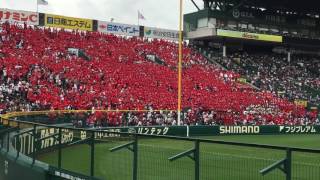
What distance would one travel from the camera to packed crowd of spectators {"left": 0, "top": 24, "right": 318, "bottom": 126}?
29.6 metres

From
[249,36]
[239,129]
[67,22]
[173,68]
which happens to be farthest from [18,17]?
[249,36]

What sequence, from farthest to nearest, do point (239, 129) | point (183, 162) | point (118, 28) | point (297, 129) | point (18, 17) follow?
point (118, 28), point (18, 17), point (297, 129), point (239, 129), point (183, 162)

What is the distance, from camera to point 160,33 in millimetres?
54219

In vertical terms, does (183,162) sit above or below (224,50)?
below

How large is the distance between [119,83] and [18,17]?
13.4 metres

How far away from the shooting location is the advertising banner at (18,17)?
143 ft

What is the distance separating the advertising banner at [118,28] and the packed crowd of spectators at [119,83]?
2.22 metres

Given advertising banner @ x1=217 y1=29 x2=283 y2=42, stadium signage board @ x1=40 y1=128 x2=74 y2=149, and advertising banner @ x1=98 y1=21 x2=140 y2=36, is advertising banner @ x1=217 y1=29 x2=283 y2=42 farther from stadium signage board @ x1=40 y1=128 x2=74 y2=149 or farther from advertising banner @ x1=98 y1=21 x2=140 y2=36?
stadium signage board @ x1=40 y1=128 x2=74 y2=149

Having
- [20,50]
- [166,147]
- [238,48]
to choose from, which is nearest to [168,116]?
[20,50]

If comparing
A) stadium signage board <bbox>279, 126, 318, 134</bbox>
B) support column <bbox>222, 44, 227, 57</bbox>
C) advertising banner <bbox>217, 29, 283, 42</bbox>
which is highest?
advertising banner <bbox>217, 29, 283, 42</bbox>

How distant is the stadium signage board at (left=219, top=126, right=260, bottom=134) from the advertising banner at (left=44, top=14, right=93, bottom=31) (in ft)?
67.3

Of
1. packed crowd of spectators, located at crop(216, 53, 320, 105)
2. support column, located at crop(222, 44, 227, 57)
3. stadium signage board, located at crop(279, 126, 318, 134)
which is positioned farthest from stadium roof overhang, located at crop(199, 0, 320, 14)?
stadium signage board, located at crop(279, 126, 318, 134)

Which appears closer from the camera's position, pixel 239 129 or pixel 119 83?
pixel 239 129

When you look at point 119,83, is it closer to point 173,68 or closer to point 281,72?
point 173,68
